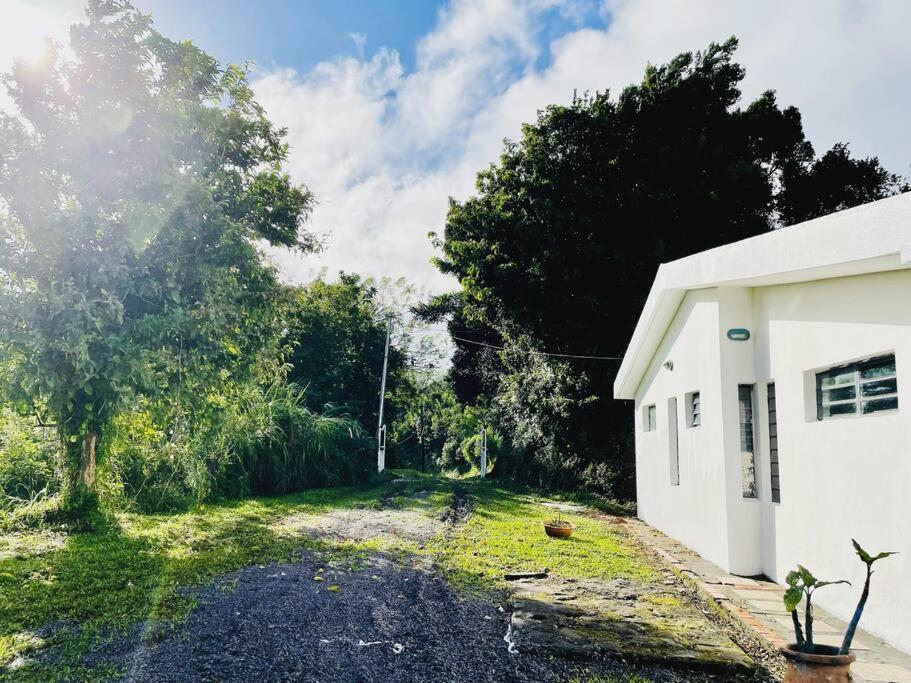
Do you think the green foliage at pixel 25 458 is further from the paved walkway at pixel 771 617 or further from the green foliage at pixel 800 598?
the green foliage at pixel 800 598

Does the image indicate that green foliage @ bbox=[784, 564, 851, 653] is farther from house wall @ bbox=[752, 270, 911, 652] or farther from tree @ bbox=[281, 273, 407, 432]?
tree @ bbox=[281, 273, 407, 432]

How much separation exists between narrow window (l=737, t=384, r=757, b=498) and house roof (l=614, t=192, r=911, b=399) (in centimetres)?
135

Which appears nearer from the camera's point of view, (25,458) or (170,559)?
(170,559)

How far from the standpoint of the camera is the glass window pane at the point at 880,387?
4.89 metres

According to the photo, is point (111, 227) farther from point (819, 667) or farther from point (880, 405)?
point (880, 405)

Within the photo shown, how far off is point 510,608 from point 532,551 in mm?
3040

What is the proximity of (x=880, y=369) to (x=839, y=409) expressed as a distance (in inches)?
28.0

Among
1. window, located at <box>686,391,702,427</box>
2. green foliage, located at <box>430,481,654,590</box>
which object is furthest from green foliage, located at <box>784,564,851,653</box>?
window, located at <box>686,391,702,427</box>

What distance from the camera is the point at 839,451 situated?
543 centimetres

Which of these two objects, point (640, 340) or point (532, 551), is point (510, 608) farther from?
point (640, 340)

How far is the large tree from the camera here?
16.8 metres

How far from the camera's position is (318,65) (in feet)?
31.6

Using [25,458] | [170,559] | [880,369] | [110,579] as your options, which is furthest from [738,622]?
[25,458]

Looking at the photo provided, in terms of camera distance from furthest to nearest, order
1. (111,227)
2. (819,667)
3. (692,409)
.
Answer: (692,409) → (111,227) → (819,667)
